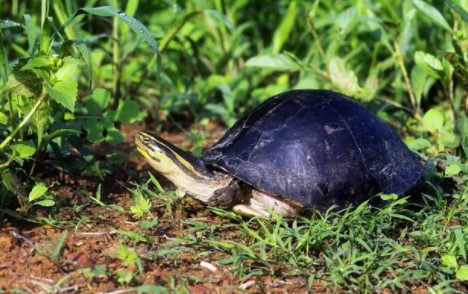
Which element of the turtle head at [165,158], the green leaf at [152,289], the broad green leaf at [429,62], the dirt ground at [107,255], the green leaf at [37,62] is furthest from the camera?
the broad green leaf at [429,62]

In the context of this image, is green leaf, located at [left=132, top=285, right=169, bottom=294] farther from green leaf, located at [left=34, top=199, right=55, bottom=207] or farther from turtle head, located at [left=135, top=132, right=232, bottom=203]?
turtle head, located at [left=135, top=132, right=232, bottom=203]

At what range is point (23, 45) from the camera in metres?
7.11

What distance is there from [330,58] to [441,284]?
10.0 ft

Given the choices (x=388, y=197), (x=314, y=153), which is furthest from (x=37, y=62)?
(x=388, y=197)

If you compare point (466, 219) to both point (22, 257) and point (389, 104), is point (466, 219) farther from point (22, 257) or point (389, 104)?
point (22, 257)

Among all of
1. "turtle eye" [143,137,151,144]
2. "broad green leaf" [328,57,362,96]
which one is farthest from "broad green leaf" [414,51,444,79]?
"turtle eye" [143,137,151,144]

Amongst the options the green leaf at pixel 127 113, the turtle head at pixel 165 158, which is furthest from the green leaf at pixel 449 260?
the green leaf at pixel 127 113

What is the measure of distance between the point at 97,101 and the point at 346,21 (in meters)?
2.40

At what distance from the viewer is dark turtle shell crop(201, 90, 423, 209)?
388cm

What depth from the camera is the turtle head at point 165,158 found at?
4.04 m

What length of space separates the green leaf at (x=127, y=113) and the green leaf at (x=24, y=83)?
100cm

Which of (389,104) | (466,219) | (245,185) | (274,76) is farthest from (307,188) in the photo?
(274,76)

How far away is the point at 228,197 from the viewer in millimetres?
3949

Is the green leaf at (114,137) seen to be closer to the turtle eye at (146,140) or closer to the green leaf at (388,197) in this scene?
the turtle eye at (146,140)
